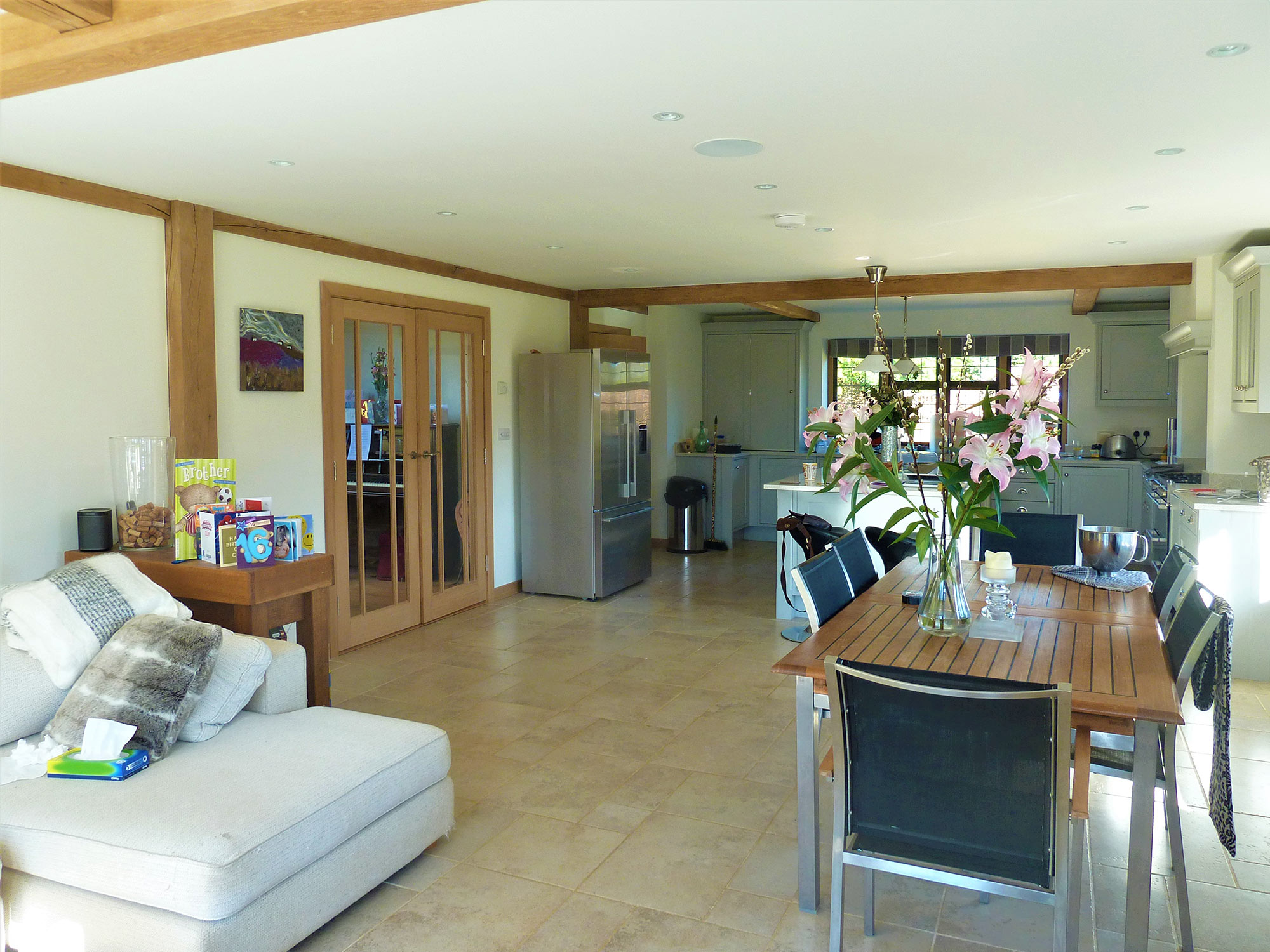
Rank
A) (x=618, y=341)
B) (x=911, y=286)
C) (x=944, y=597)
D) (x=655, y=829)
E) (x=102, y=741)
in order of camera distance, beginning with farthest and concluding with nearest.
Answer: (x=618, y=341) < (x=911, y=286) < (x=655, y=829) < (x=944, y=597) < (x=102, y=741)

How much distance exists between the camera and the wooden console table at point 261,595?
3.50m

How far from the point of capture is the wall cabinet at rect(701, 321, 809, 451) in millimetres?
9750

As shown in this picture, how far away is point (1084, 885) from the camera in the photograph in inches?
108

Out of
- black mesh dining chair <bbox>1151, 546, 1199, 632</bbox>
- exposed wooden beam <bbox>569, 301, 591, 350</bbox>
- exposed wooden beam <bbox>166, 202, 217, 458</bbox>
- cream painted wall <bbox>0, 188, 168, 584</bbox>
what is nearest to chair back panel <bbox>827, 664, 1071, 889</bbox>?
black mesh dining chair <bbox>1151, 546, 1199, 632</bbox>

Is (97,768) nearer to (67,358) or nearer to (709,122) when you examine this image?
(67,358)

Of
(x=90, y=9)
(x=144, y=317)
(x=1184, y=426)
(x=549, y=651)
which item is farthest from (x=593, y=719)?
(x=1184, y=426)

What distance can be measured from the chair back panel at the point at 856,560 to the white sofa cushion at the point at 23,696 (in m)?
2.54

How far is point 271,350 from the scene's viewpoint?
15.8 feet

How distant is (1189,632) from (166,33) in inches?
116

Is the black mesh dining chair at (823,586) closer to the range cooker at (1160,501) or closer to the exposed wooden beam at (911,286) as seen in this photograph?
the range cooker at (1160,501)

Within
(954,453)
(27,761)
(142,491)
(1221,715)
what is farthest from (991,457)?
(142,491)

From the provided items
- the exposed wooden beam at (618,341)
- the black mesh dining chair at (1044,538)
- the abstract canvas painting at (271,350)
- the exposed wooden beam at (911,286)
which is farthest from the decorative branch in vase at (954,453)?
the exposed wooden beam at (618,341)

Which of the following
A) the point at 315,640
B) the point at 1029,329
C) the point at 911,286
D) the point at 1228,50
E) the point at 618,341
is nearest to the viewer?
the point at 1228,50

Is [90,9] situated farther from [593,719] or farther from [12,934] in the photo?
[593,719]
